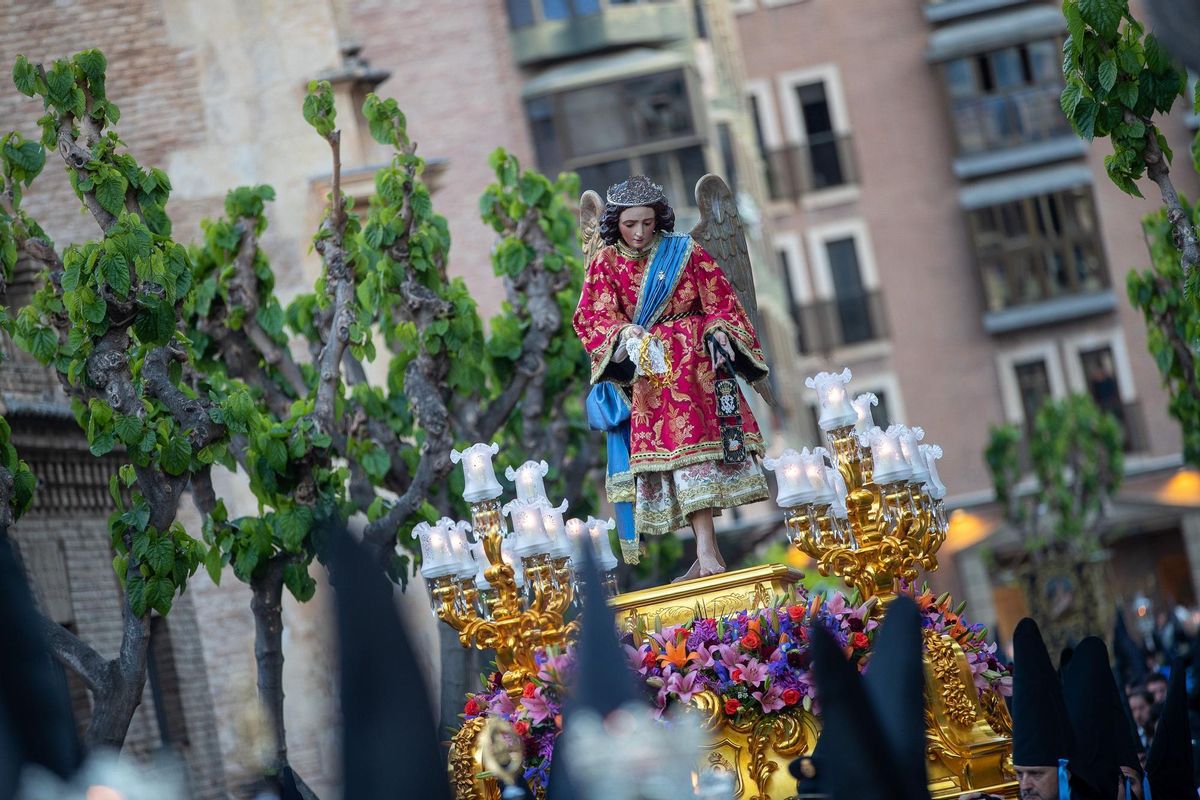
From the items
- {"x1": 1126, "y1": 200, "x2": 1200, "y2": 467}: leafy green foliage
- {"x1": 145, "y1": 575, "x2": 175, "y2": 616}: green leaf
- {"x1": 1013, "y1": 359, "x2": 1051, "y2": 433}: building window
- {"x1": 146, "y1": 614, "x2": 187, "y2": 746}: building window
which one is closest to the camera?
{"x1": 145, "y1": 575, "x2": 175, "y2": 616}: green leaf

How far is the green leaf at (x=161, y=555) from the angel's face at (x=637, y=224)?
366 centimetres

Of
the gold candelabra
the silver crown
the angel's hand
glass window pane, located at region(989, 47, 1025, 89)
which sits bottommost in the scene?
the gold candelabra

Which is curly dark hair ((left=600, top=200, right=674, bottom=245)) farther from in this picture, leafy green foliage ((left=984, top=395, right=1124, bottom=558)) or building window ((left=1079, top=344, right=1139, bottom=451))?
building window ((left=1079, top=344, right=1139, bottom=451))

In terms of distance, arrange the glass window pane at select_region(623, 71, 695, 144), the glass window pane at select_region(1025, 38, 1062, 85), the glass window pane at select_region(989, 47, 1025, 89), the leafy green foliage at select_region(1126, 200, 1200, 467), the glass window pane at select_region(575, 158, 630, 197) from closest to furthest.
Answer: the leafy green foliage at select_region(1126, 200, 1200, 467), the glass window pane at select_region(623, 71, 695, 144), the glass window pane at select_region(575, 158, 630, 197), the glass window pane at select_region(1025, 38, 1062, 85), the glass window pane at select_region(989, 47, 1025, 89)

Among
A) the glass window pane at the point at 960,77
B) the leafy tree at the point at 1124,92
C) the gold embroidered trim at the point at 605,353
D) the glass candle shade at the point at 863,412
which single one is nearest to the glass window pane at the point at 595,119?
the glass window pane at the point at 960,77

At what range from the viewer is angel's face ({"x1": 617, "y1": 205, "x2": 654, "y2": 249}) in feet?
36.3

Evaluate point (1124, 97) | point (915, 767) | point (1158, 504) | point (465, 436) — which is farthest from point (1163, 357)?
point (1158, 504)

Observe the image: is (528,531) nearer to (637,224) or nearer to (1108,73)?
(637,224)

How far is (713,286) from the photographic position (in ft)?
36.6

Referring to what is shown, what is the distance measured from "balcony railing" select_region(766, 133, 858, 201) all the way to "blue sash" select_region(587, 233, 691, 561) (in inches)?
1363

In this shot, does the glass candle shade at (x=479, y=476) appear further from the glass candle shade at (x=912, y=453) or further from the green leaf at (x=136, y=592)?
the green leaf at (x=136, y=592)

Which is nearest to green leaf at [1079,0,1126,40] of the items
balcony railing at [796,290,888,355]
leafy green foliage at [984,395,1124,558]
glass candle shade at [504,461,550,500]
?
glass candle shade at [504,461,550,500]

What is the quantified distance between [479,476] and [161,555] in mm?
2498

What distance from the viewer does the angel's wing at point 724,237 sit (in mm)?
11961
